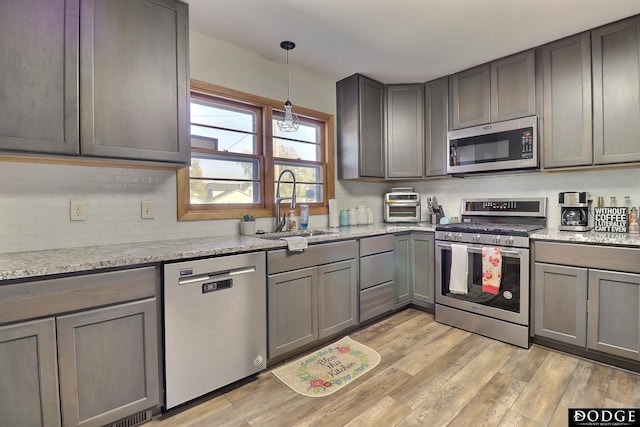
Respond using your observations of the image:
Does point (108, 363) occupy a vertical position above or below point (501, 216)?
below

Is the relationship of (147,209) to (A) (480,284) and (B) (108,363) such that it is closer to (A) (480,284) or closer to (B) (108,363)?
(B) (108,363)

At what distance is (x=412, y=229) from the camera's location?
315 centimetres

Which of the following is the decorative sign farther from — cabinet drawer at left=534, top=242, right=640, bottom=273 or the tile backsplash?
cabinet drawer at left=534, top=242, right=640, bottom=273

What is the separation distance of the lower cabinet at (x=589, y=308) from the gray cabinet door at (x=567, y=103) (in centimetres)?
88

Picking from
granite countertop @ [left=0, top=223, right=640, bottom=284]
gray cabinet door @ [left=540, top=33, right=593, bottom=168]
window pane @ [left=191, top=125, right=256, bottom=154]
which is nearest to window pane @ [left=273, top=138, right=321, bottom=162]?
window pane @ [left=191, top=125, right=256, bottom=154]

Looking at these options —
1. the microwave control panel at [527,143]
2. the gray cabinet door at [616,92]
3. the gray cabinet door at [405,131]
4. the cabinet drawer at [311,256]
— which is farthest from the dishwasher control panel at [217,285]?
the gray cabinet door at [616,92]

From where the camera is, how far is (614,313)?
6.81ft

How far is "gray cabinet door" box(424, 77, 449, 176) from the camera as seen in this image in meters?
3.22

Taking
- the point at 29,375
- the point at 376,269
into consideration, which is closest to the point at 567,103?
the point at 376,269

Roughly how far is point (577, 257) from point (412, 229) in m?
1.30

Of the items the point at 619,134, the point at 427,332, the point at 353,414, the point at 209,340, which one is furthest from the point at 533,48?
the point at 209,340

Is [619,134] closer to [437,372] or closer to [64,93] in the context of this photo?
[437,372]

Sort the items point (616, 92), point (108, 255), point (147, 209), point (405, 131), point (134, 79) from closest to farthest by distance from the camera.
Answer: point (108, 255), point (134, 79), point (147, 209), point (616, 92), point (405, 131)

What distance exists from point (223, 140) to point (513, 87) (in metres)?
2.54
